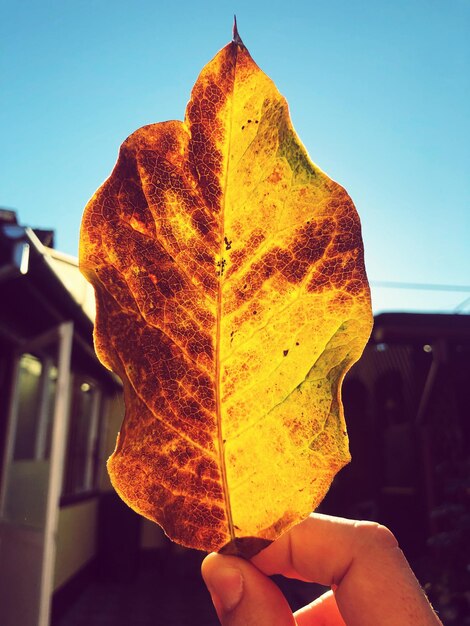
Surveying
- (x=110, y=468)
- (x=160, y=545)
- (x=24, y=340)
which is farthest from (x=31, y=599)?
(x=160, y=545)

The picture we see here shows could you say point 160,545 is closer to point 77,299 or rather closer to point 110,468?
point 77,299

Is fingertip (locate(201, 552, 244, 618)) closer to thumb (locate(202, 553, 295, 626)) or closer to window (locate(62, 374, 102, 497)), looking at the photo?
thumb (locate(202, 553, 295, 626))

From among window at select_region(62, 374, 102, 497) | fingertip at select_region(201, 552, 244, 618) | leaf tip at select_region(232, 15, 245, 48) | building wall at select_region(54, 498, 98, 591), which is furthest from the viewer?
window at select_region(62, 374, 102, 497)

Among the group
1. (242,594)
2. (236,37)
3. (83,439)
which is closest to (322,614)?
(242,594)

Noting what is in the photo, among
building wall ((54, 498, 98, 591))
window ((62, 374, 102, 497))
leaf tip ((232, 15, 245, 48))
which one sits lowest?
building wall ((54, 498, 98, 591))

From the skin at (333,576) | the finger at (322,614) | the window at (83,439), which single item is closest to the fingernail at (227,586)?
the skin at (333,576)

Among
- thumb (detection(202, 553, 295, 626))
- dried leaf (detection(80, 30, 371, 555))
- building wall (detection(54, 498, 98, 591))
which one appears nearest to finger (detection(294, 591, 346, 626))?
thumb (detection(202, 553, 295, 626))

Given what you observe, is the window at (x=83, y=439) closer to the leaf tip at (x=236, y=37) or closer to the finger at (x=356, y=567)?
the finger at (x=356, y=567)
